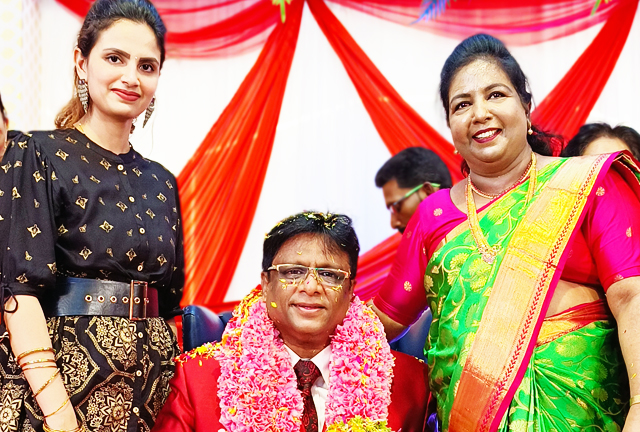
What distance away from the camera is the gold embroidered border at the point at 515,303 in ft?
7.04

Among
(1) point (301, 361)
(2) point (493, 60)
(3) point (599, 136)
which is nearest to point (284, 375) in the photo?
(1) point (301, 361)

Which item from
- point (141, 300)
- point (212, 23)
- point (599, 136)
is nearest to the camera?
point (141, 300)

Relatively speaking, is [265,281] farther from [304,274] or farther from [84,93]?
[84,93]

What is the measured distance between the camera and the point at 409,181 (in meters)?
4.75

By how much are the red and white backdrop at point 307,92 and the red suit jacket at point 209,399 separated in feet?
9.67

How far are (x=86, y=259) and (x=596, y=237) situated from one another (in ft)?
5.06

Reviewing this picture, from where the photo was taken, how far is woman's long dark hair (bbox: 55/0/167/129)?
232 centimetres

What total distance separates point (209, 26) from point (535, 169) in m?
4.06

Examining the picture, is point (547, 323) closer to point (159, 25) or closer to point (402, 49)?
point (159, 25)

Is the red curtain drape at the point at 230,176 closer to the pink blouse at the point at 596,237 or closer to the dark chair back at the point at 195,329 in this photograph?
the dark chair back at the point at 195,329

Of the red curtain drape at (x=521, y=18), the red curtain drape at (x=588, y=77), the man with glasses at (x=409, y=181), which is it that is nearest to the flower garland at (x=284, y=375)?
the man with glasses at (x=409, y=181)

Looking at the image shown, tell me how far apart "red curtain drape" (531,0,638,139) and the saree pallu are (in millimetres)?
3492

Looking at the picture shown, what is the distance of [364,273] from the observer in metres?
5.61

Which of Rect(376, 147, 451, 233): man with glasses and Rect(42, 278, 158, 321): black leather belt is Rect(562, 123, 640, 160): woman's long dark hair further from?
Rect(42, 278, 158, 321): black leather belt
